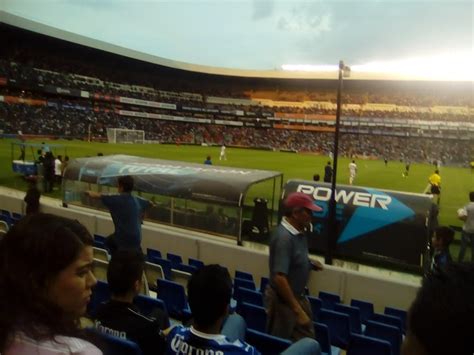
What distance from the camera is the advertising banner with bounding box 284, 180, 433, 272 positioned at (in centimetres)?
1142

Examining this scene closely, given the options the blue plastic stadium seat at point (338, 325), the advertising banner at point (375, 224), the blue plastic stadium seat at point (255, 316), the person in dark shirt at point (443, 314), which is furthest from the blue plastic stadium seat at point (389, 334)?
the advertising banner at point (375, 224)

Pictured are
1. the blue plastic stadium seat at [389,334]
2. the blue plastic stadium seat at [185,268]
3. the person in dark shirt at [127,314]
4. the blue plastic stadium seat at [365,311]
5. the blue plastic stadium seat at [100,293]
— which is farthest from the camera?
the blue plastic stadium seat at [185,268]

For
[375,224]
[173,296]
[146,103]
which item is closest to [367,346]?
[173,296]

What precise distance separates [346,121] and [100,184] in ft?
204

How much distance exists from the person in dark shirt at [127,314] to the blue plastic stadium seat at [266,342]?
0.84 meters

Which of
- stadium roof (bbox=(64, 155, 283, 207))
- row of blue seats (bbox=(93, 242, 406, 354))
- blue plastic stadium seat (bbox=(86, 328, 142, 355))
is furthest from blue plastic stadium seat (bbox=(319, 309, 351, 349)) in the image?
stadium roof (bbox=(64, 155, 283, 207))

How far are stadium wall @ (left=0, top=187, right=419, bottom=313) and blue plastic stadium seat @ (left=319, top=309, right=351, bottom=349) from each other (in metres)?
2.52

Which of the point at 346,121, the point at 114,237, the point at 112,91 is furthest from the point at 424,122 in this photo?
the point at 114,237

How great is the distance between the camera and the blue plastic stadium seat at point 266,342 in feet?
11.2

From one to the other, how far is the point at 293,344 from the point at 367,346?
1.95 m

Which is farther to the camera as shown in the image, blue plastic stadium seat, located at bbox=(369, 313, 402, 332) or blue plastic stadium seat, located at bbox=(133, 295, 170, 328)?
blue plastic stadium seat, located at bbox=(369, 313, 402, 332)

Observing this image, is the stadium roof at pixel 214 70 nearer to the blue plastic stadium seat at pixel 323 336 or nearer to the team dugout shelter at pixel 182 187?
the team dugout shelter at pixel 182 187

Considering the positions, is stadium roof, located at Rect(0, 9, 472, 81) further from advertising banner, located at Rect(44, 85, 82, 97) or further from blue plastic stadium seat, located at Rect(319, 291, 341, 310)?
blue plastic stadium seat, located at Rect(319, 291, 341, 310)

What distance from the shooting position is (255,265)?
1030 cm
